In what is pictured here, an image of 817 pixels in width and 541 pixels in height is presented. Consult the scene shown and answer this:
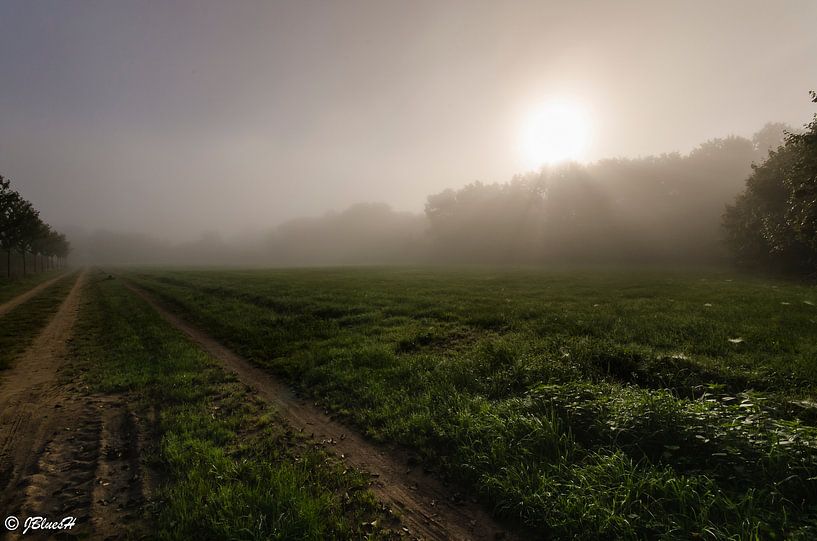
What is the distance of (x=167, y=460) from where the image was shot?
5.22 m

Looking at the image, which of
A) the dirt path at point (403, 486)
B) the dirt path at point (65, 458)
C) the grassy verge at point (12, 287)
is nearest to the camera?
the dirt path at point (403, 486)

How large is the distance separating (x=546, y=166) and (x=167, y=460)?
113m

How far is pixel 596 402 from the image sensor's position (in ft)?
18.6

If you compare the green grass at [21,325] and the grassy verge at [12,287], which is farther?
the grassy verge at [12,287]

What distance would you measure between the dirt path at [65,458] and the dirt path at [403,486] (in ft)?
8.97

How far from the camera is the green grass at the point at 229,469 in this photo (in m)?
3.85

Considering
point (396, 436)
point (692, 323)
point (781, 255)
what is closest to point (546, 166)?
point (781, 255)

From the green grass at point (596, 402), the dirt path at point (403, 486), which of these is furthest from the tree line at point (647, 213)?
the dirt path at point (403, 486)

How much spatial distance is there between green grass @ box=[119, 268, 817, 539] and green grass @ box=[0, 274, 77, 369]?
245 inches

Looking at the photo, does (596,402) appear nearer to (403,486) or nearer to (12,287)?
(403,486)

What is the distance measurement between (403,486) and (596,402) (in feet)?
12.0

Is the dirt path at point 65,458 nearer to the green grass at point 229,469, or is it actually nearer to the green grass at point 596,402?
the green grass at point 229,469

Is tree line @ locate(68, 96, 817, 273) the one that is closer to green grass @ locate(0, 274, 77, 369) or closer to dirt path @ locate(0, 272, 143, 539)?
dirt path @ locate(0, 272, 143, 539)

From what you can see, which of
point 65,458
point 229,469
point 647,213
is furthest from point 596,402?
point 647,213
